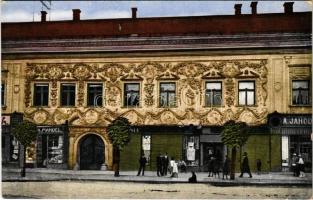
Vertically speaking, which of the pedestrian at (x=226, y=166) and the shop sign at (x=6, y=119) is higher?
the shop sign at (x=6, y=119)

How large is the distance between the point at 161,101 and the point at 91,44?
166 centimetres

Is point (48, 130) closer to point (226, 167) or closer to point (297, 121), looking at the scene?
point (226, 167)

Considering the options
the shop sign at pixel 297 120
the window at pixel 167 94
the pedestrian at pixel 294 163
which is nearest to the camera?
the pedestrian at pixel 294 163

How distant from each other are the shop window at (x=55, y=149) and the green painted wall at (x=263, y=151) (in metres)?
3.18

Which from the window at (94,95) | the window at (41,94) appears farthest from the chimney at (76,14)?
the window at (41,94)

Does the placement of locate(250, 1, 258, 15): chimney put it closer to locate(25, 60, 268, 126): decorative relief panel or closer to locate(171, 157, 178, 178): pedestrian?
locate(25, 60, 268, 126): decorative relief panel

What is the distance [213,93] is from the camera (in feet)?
34.6

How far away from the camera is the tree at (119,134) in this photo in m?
10.5

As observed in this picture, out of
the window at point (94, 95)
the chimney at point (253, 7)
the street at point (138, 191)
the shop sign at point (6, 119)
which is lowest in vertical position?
the street at point (138, 191)

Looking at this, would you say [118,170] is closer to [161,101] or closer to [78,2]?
[161,101]

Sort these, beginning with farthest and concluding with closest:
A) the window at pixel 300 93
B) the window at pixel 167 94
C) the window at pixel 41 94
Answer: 1. the window at pixel 41 94
2. the window at pixel 167 94
3. the window at pixel 300 93

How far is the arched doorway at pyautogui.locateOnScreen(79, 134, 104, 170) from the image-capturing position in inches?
416

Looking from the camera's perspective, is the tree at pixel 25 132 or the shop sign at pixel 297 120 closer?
the shop sign at pixel 297 120

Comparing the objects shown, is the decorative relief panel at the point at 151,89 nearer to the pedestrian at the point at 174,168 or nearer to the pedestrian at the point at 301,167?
the pedestrian at the point at 174,168
